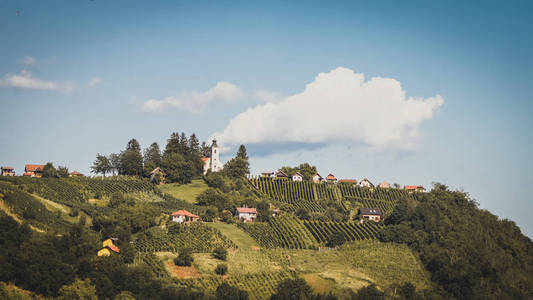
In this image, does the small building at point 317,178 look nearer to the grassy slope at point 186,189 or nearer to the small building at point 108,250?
the grassy slope at point 186,189

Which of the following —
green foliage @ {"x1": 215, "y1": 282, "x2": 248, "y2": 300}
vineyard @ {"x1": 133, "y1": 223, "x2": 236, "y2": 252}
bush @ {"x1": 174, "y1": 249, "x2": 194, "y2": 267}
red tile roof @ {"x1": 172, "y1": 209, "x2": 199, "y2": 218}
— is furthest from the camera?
red tile roof @ {"x1": 172, "y1": 209, "x2": 199, "y2": 218}

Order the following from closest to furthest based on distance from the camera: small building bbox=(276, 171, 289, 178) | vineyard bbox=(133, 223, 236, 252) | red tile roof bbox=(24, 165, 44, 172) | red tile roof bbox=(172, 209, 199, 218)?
vineyard bbox=(133, 223, 236, 252) → red tile roof bbox=(172, 209, 199, 218) → red tile roof bbox=(24, 165, 44, 172) → small building bbox=(276, 171, 289, 178)

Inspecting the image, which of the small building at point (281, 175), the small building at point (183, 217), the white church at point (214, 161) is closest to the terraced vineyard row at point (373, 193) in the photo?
the small building at point (281, 175)

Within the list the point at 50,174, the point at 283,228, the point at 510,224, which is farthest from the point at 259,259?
the point at 510,224

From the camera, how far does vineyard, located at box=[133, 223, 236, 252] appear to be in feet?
222

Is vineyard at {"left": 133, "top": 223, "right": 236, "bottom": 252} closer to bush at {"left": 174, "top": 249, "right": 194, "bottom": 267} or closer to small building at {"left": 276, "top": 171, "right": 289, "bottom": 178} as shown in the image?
bush at {"left": 174, "top": 249, "right": 194, "bottom": 267}

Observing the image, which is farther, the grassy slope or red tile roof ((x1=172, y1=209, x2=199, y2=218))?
the grassy slope

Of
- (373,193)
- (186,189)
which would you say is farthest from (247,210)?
(373,193)

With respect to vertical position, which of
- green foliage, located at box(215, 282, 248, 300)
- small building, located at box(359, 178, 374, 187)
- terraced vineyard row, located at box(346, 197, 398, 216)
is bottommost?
green foliage, located at box(215, 282, 248, 300)

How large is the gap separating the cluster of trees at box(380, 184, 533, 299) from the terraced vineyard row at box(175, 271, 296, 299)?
950 inches

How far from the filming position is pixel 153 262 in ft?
197

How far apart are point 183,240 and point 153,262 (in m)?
11.0

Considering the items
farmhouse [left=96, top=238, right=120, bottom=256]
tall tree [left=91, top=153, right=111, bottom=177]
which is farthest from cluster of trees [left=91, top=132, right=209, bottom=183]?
farmhouse [left=96, top=238, right=120, bottom=256]

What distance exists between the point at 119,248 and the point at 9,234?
45.5ft
